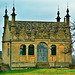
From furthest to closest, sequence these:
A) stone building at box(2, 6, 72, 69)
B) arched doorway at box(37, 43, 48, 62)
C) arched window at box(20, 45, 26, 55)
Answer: arched doorway at box(37, 43, 48, 62) < arched window at box(20, 45, 26, 55) < stone building at box(2, 6, 72, 69)

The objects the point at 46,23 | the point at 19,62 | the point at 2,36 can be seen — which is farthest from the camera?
the point at 2,36

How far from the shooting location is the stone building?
5062cm

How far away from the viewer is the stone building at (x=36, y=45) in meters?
50.6

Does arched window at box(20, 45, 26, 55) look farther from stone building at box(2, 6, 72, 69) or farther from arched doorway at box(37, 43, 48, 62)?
arched doorway at box(37, 43, 48, 62)

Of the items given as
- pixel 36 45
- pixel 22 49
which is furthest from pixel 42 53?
pixel 22 49

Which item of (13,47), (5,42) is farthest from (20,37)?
(5,42)

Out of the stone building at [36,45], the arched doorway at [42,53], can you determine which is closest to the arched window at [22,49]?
the stone building at [36,45]

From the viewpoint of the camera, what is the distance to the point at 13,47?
5047 cm

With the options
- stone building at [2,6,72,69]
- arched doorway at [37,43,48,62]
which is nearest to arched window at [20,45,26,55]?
stone building at [2,6,72,69]

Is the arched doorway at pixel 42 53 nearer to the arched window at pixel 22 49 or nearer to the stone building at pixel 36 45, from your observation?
the stone building at pixel 36 45

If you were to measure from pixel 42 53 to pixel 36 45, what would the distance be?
1.97 meters

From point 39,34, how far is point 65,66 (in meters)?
7.73

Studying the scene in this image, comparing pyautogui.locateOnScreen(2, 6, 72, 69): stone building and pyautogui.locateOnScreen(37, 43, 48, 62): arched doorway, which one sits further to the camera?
pyautogui.locateOnScreen(37, 43, 48, 62): arched doorway

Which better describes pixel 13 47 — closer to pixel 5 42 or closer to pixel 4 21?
pixel 5 42
